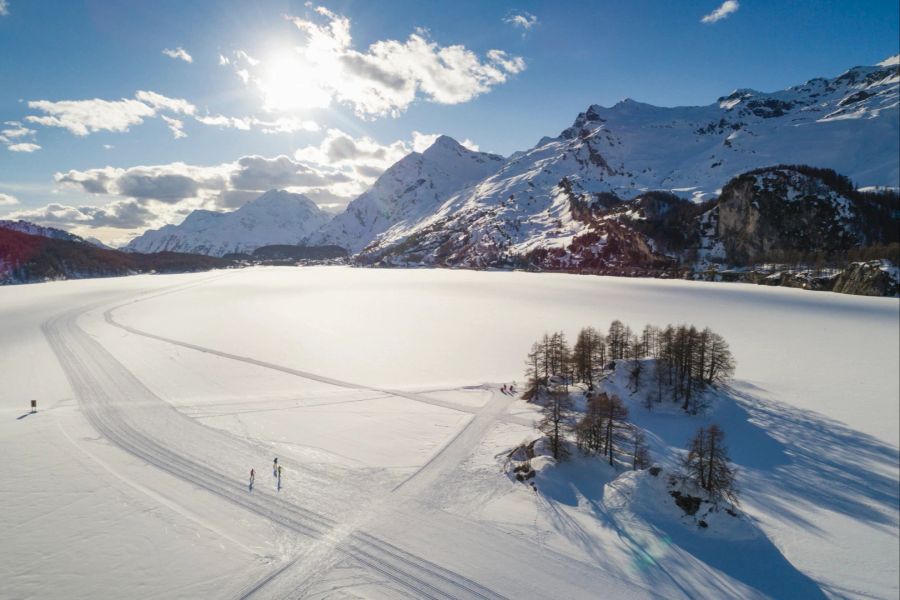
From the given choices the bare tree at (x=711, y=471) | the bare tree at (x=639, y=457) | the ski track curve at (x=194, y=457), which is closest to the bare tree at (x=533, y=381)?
the bare tree at (x=639, y=457)

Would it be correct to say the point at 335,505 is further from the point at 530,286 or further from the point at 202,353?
the point at 530,286

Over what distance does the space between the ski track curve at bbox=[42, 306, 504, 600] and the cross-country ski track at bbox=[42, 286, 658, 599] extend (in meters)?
→ 0.06

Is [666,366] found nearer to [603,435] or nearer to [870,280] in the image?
[603,435]

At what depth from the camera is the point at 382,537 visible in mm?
22969

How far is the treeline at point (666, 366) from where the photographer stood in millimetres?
46228

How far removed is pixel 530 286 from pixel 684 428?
100 meters

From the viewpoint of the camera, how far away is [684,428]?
40969 mm

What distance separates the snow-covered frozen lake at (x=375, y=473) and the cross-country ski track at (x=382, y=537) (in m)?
0.13

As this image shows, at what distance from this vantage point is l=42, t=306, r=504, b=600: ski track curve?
20328 millimetres

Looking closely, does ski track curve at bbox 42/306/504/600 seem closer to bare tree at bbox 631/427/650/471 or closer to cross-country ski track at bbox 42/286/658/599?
cross-country ski track at bbox 42/286/658/599

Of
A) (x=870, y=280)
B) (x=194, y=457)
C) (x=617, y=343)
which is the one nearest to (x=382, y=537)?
(x=194, y=457)

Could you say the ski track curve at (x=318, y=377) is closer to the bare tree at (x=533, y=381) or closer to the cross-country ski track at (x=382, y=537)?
the cross-country ski track at (x=382, y=537)

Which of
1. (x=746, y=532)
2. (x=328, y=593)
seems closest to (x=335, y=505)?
(x=328, y=593)

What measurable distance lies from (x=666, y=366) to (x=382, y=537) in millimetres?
40031
